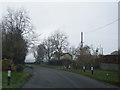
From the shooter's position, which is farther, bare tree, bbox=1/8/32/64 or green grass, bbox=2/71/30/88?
bare tree, bbox=1/8/32/64

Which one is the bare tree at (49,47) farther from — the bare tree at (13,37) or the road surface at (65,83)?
the road surface at (65,83)

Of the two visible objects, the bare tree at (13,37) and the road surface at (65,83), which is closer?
the road surface at (65,83)

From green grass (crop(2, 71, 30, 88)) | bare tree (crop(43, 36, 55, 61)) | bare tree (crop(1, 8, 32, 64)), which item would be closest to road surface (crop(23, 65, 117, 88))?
green grass (crop(2, 71, 30, 88))

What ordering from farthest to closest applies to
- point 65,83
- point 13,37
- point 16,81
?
point 13,37, point 16,81, point 65,83

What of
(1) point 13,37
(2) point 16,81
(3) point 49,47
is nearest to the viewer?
(2) point 16,81

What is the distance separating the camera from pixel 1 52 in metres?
38.8

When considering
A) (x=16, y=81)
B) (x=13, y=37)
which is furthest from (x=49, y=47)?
(x=16, y=81)

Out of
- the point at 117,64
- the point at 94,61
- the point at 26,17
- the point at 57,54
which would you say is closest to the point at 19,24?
the point at 26,17

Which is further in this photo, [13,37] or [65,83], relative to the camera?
[13,37]

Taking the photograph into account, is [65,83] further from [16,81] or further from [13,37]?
[13,37]

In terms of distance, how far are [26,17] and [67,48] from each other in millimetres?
38542

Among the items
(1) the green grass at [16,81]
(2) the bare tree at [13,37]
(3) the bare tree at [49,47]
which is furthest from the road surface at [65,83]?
(3) the bare tree at [49,47]

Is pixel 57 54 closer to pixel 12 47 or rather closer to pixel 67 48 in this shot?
pixel 67 48

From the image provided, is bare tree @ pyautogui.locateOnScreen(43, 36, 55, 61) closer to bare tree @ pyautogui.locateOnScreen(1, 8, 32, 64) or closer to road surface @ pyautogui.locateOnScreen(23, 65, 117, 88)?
bare tree @ pyautogui.locateOnScreen(1, 8, 32, 64)
